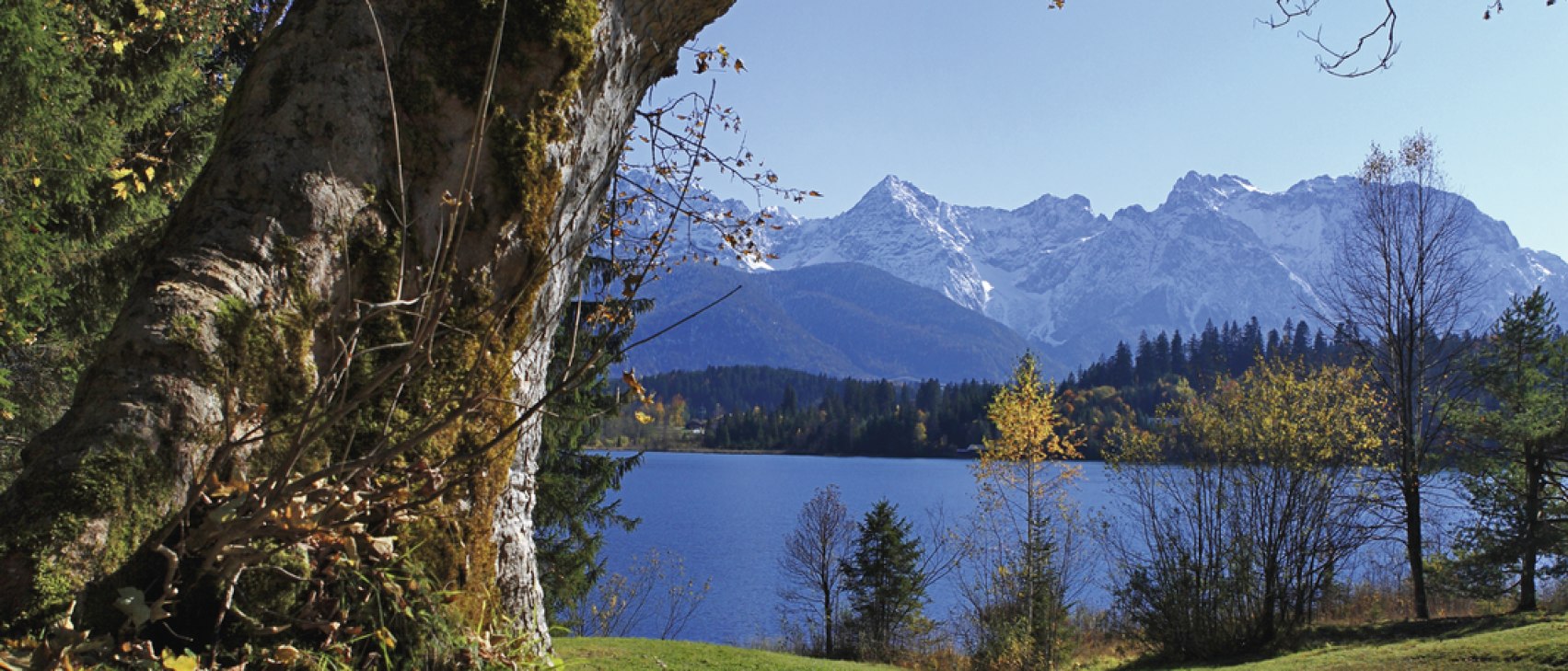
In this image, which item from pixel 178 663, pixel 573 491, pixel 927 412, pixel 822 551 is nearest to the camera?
pixel 178 663

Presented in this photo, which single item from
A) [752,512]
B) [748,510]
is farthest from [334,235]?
[748,510]

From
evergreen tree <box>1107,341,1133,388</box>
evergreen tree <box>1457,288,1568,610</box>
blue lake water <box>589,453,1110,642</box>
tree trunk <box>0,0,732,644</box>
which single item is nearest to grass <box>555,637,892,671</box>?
blue lake water <box>589,453,1110,642</box>

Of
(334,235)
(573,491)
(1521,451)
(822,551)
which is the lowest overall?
(822,551)

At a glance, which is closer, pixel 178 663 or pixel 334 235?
pixel 178 663

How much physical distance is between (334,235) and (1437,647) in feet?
50.8

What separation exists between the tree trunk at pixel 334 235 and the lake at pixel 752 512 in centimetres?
1930

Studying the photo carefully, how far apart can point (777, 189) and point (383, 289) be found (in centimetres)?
423

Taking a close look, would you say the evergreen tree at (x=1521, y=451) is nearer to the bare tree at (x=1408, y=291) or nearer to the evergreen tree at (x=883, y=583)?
the bare tree at (x=1408, y=291)

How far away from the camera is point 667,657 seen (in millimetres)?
10758

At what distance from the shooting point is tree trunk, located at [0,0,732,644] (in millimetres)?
1949

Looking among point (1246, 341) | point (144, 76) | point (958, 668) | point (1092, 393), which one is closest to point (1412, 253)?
point (958, 668)

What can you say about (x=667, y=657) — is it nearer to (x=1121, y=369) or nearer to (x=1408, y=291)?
(x=1408, y=291)

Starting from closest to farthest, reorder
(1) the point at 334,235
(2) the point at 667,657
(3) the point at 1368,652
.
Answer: (1) the point at 334,235
(2) the point at 667,657
(3) the point at 1368,652

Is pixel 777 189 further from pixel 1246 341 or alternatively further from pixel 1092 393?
pixel 1246 341
